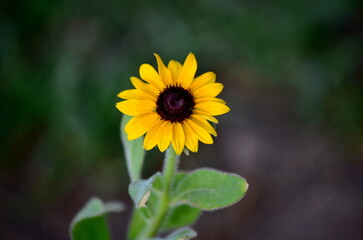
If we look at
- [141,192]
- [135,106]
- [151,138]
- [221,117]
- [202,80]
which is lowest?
[141,192]

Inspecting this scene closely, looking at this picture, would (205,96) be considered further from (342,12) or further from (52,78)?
(342,12)

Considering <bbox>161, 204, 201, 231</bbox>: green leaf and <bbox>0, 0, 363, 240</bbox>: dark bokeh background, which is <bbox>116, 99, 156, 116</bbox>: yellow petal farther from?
<bbox>0, 0, 363, 240</bbox>: dark bokeh background

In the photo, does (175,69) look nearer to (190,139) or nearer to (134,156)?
(190,139)

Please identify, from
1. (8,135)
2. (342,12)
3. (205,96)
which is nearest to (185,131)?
(205,96)

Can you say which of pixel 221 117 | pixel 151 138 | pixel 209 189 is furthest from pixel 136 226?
pixel 221 117

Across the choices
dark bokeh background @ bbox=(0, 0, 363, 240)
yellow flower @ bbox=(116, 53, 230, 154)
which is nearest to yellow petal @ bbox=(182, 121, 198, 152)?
yellow flower @ bbox=(116, 53, 230, 154)

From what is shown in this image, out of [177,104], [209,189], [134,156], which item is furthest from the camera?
[134,156]
